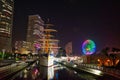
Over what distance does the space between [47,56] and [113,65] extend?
160ft

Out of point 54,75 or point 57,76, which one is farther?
point 54,75

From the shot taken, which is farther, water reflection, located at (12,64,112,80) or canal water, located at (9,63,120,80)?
water reflection, located at (12,64,112,80)

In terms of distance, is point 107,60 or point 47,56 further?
point 47,56

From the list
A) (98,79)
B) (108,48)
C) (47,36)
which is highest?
(47,36)

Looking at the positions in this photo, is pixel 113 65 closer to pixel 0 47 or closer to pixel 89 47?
pixel 89 47

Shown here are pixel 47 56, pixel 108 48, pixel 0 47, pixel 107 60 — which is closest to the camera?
pixel 107 60

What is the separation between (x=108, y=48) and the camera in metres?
89.6

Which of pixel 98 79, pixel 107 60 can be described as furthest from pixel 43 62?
pixel 98 79

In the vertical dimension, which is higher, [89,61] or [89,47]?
[89,47]

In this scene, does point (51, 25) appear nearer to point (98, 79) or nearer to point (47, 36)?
point (47, 36)

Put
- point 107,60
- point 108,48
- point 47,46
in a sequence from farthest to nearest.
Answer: point 47,46, point 108,48, point 107,60

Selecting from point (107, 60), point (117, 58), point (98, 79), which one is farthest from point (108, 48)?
point (98, 79)

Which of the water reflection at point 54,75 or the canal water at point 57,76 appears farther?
the water reflection at point 54,75

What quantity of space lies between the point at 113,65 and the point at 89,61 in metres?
38.4
